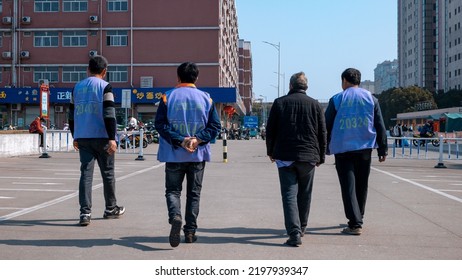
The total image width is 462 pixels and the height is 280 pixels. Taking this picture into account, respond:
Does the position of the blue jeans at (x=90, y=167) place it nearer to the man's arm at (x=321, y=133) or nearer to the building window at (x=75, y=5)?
the man's arm at (x=321, y=133)

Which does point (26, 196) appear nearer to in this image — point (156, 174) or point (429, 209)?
point (156, 174)

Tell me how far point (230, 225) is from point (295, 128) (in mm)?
1699

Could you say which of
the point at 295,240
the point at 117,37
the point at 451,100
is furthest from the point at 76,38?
the point at 451,100

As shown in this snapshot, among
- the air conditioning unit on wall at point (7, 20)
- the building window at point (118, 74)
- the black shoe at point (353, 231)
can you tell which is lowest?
the black shoe at point (353, 231)

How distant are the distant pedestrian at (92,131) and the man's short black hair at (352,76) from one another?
288 cm

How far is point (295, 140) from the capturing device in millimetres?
6109

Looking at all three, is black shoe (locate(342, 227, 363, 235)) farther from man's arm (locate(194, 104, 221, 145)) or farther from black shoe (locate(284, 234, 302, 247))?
man's arm (locate(194, 104, 221, 145))

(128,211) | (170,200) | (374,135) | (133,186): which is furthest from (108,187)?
(133,186)

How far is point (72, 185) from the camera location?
463 inches

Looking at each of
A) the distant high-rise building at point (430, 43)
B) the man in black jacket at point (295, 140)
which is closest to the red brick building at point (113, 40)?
the man in black jacket at point (295, 140)

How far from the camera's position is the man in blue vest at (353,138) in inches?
261

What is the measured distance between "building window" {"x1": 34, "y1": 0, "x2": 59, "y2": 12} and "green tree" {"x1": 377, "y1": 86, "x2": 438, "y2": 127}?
203 ft

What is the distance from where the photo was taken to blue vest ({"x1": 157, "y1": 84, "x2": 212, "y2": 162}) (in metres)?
5.97

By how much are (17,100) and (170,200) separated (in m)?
47.1
